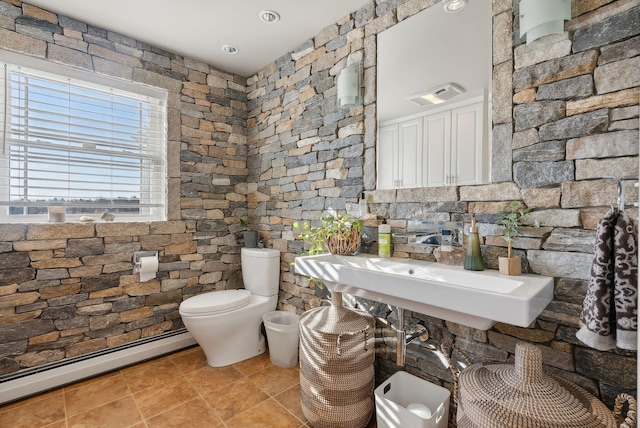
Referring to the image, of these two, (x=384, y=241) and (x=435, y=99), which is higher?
(x=435, y=99)

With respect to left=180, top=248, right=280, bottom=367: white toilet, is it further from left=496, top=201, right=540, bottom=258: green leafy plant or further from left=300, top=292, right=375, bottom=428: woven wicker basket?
left=496, top=201, right=540, bottom=258: green leafy plant

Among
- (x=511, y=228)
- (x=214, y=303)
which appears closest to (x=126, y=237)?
(x=214, y=303)

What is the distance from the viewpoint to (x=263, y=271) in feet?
8.79

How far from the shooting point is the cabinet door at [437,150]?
67.5 inches

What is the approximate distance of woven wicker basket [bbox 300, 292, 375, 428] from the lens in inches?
→ 64.8

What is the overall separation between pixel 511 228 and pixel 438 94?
822 millimetres

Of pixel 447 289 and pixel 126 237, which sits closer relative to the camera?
pixel 447 289

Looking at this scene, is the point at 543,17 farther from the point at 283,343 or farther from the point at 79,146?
the point at 79,146

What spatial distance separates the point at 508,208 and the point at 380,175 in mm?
758

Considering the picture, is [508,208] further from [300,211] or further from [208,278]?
[208,278]

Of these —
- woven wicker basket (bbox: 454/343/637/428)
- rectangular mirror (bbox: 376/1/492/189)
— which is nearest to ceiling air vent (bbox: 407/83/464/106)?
rectangular mirror (bbox: 376/1/492/189)

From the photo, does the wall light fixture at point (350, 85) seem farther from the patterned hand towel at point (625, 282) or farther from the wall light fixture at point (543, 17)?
the patterned hand towel at point (625, 282)

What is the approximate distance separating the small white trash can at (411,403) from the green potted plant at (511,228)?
0.69 m

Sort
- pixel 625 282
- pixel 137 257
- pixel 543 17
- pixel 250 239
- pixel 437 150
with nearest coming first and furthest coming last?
pixel 625 282 < pixel 543 17 < pixel 437 150 < pixel 137 257 < pixel 250 239
